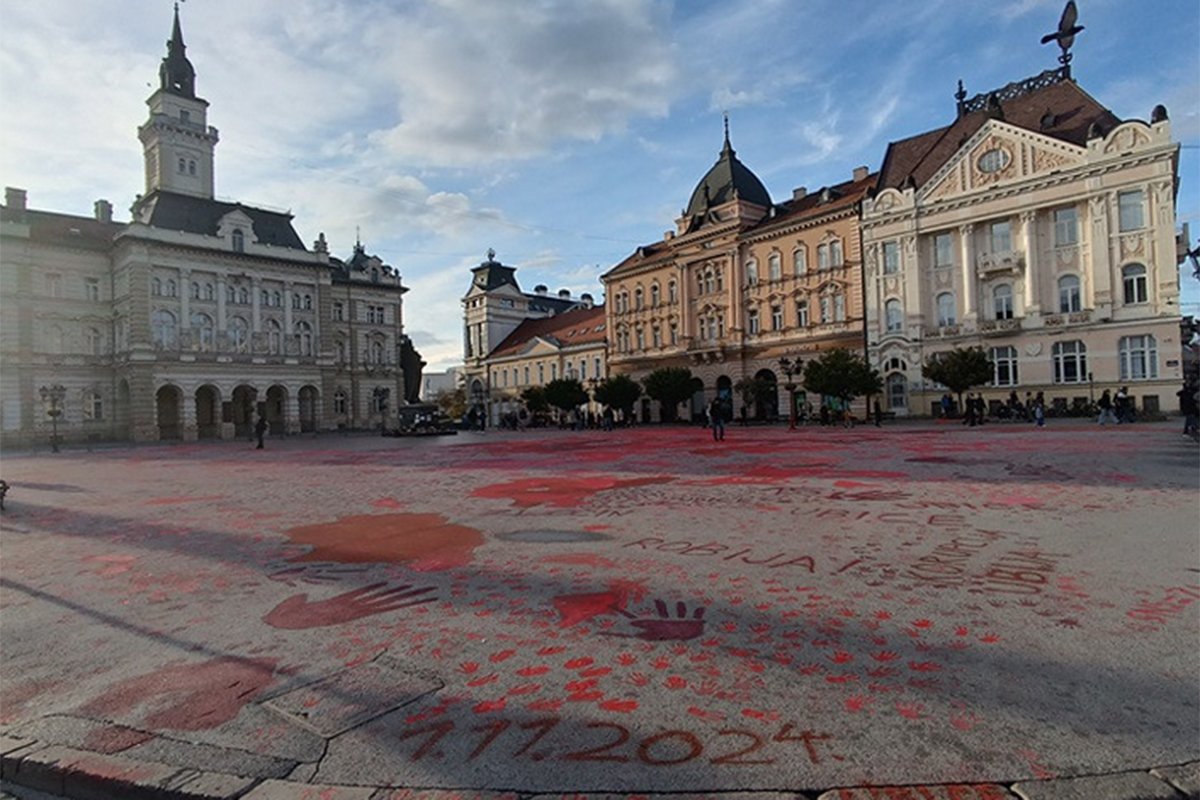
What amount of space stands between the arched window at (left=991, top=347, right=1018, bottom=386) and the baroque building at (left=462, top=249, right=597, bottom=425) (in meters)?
37.3

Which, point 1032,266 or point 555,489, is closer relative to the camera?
point 555,489

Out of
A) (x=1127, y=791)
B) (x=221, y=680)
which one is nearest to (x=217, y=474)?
(x=221, y=680)

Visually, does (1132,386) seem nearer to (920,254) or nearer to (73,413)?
(920,254)

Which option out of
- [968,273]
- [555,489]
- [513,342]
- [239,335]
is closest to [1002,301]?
[968,273]

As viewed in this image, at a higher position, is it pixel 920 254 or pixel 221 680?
pixel 920 254

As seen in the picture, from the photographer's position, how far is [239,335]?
6191 cm

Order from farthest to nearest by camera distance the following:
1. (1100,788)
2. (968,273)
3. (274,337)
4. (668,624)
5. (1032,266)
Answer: (274,337)
(968,273)
(1032,266)
(668,624)
(1100,788)

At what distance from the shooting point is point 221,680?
4.39 metres

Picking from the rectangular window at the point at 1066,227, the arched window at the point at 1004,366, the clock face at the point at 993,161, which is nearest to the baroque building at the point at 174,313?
the arched window at the point at 1004,366

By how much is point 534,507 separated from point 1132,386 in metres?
41.0

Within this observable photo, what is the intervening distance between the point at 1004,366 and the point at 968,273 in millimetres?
6507

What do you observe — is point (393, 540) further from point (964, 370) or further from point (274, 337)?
point (274, 337)

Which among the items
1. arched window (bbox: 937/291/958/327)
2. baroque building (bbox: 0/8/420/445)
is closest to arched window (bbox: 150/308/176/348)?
baroque building (bbox: 0/8/420/445)

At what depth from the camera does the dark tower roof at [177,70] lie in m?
66.0
